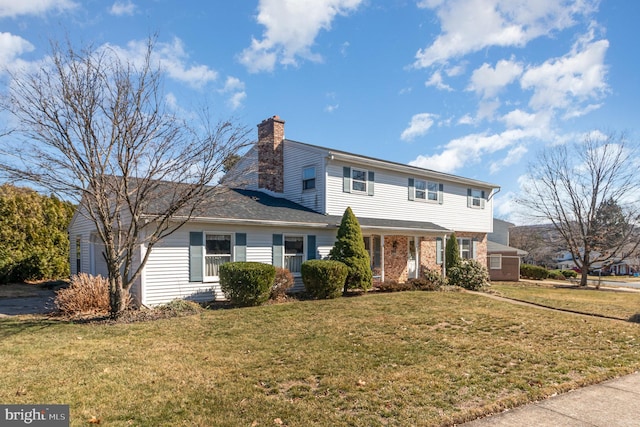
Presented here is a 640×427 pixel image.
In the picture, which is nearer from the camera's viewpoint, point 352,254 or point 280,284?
point 280,284

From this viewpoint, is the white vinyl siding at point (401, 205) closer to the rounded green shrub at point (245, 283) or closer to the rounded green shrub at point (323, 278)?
the rounded green shrub at point (323, 278)

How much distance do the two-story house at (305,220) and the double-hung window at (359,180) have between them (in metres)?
0.05

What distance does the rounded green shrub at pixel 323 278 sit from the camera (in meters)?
13.9

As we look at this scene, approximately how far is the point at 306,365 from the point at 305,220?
952 centimetres

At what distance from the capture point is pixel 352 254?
15.4 meters

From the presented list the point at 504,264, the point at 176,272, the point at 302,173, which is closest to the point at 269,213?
the point at 302,173

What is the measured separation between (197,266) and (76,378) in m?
7.28

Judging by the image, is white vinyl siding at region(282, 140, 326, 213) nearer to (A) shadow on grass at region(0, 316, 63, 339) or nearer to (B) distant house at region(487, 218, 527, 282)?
(A) shadow on grass at region(0, 316, 63, 339)

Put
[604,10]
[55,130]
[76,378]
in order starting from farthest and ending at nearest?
[604,10]
[55,130]
[76,378]

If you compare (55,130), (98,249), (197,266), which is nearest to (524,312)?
(197,266)

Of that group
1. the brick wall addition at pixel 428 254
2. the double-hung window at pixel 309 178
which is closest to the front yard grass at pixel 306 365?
the double-hung window at pixel 309 178

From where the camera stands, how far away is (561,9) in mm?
10672

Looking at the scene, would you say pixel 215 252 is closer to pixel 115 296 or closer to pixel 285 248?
pixel 285 248

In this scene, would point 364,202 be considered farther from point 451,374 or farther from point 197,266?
point 451,374
